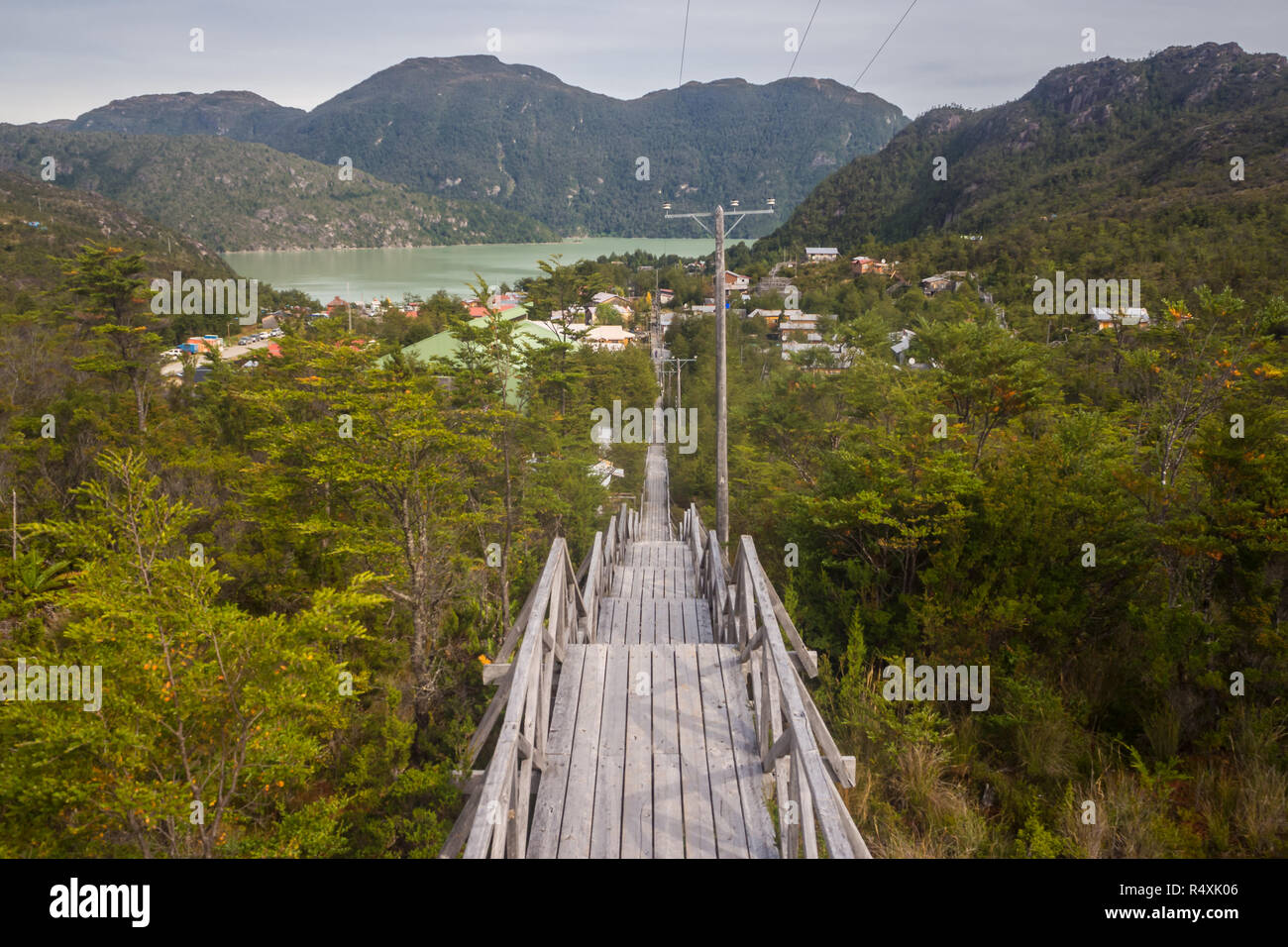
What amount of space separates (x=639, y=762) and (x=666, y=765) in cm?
17

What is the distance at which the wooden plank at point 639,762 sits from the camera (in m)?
3.69

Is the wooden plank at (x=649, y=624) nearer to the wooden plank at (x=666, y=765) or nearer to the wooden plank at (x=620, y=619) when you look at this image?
the wooden plank at (x=620, y=619)

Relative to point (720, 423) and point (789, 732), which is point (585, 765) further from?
point (720, 423)

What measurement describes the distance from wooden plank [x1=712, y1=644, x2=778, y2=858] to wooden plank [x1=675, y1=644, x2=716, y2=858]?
0.20 metres

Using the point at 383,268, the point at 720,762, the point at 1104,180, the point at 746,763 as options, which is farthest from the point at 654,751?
the point at 383,268

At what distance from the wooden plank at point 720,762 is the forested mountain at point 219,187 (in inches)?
7044

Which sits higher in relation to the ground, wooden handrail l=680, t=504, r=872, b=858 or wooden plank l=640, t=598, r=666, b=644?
wooden handrail l=680, t=504, r=872, b=858

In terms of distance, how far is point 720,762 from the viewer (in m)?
4.25

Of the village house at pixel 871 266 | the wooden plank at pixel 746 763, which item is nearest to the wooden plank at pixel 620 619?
the wooden plank at pixel 746 763

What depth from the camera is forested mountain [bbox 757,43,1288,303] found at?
153ft

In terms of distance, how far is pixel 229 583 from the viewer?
1513 centimetres

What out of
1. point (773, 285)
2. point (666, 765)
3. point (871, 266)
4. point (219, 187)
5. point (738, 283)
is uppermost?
point (219, 187)

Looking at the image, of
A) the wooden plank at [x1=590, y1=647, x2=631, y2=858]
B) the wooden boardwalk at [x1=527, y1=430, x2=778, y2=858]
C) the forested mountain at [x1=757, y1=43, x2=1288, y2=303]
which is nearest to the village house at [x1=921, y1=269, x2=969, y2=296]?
the forested mountain at [x1=757, y1=43, x2=1288, y2=303]

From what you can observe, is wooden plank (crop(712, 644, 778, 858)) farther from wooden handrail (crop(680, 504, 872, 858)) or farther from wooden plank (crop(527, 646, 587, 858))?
wooden plank (crop(527, 646, 587, 858))
